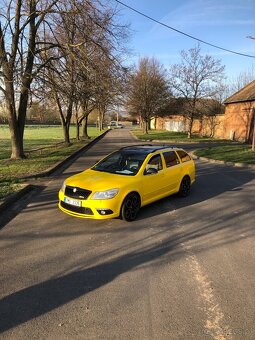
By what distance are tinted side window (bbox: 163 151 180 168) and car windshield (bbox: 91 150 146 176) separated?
0.78m

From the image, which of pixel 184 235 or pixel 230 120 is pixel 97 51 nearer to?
pixel 184 235

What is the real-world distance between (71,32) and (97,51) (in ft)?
Result: 4.82

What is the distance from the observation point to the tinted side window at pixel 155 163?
794 centimetres

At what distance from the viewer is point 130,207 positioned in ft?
23.0

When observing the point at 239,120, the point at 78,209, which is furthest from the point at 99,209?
the point at 239,120

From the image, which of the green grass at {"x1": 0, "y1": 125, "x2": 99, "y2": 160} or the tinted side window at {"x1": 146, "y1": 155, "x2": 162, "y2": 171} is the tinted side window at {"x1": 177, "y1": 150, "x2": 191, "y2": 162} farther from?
the green grass at {"x1": 0, "y1": 125, "x2": 99, "y2": 160}

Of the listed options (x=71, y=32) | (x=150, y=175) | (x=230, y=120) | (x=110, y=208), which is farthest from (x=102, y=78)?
(x=230, y=120)

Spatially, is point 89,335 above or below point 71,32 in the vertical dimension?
below

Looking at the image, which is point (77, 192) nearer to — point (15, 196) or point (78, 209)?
point (78, 209)

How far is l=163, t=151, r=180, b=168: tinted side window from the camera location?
8.62 m

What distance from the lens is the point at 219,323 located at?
11.6 feet

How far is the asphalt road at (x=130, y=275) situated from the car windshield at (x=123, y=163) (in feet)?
3.33

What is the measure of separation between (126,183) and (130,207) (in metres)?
0.50

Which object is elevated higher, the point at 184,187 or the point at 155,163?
the point at 155,163
